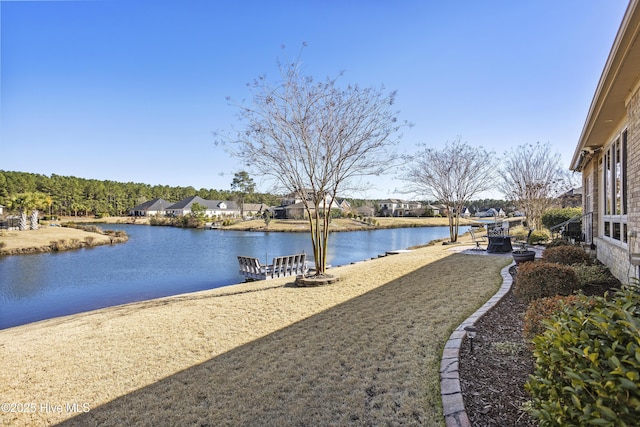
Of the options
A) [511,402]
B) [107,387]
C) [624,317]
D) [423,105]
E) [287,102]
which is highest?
[423,105]

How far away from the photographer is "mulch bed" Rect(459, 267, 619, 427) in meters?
2.44

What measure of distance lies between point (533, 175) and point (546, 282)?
52.4ft

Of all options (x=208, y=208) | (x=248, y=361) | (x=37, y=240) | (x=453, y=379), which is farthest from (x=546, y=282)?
(x=208, y=208)

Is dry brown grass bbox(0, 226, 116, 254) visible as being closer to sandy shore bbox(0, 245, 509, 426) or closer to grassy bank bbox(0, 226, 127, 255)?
grassy bank bbox(0, 226, 127, 255)

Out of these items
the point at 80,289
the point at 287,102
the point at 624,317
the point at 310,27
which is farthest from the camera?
the point at 80,289

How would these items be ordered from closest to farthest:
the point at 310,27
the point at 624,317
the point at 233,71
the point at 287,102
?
the point at 624,317 → the point at 287,102 → the point at 310,27 → the point at 233,71

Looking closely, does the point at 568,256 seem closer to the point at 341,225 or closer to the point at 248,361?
the point at 248,361

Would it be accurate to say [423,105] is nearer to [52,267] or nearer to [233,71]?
[233,71]

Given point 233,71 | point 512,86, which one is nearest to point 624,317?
point 233,71

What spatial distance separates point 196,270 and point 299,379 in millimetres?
12354

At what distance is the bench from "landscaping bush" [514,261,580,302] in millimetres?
7644

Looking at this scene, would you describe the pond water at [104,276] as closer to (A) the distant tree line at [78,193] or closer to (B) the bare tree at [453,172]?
(B) the bare tree at [453,172]

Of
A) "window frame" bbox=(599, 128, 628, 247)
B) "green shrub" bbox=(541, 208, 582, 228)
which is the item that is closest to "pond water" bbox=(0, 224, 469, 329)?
"green shrub" bbox=(541, 208, 582, 228)

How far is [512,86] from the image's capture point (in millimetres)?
11531
